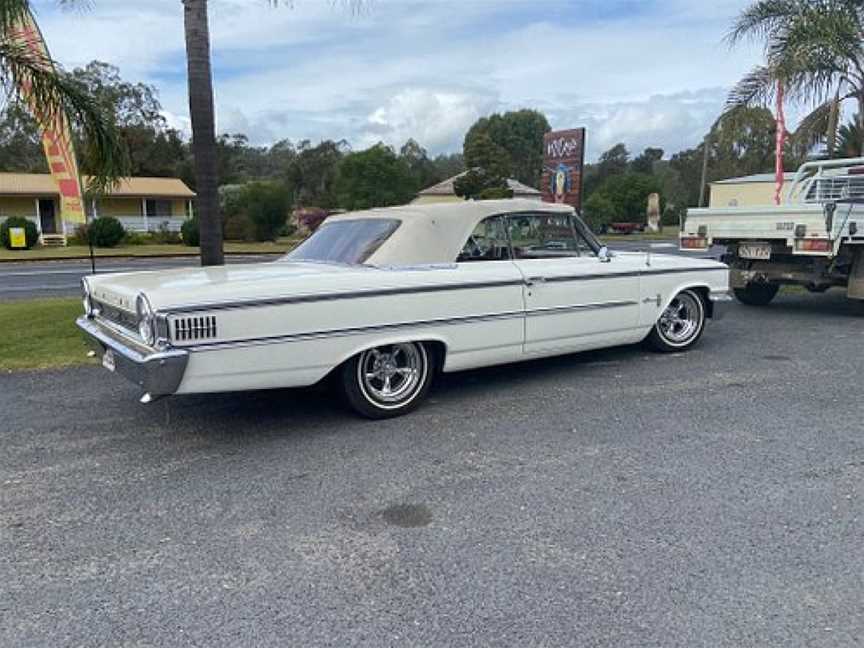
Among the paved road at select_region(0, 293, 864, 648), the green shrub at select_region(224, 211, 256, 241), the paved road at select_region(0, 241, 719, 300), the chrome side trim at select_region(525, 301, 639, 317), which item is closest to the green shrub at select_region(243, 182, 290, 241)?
the green shrub at select_region(224, 211, 256, 241)

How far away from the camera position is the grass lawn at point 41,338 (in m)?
6.66

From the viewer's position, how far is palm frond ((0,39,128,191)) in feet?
26.5

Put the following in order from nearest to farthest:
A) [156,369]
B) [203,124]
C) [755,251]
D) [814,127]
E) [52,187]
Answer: [156,369] < [203,124] < [755,251] < [814,127] < [52,187]

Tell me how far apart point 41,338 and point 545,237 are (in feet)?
18.5

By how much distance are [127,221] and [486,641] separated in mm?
40606

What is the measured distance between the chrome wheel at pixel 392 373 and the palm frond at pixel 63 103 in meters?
5.53

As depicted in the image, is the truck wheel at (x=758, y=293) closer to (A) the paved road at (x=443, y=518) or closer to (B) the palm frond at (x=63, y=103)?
(A) the paved road at (x=443, y=518)

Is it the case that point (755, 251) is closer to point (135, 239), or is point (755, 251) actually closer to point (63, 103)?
point (63, 103)

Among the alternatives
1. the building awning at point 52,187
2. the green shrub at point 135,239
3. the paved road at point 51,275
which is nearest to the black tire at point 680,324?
the paved road at point 51,275

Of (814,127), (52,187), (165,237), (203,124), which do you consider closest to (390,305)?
(203,124)

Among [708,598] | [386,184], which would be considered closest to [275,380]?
[708,598]

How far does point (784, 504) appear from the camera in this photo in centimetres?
346

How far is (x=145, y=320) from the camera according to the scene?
3959 millimetres

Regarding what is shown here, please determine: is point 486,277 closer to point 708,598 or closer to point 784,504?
point 784,504
